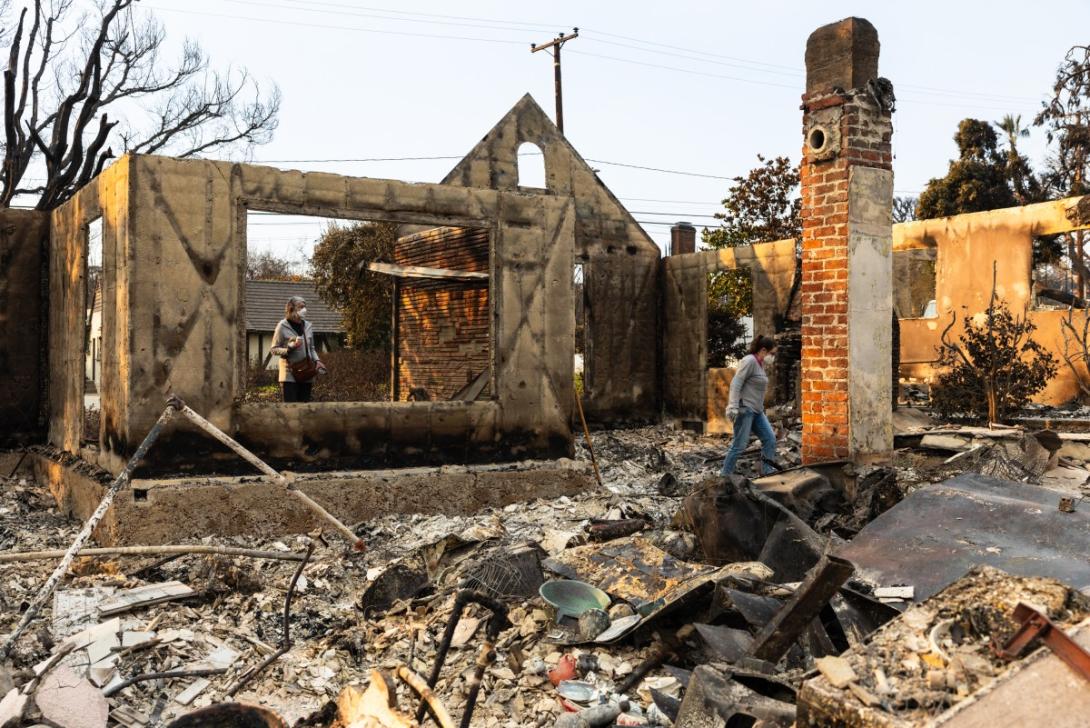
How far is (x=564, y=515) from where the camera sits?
811cm

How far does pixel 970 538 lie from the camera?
16.7ft

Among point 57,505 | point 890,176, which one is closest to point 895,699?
point 890,176

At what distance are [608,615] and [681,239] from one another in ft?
55.4

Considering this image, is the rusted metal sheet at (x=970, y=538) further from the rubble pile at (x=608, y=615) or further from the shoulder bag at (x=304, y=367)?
the shoulder bag at (x=304, y=367)

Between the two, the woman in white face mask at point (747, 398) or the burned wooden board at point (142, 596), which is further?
the woman in white face mask at point (747, 398)

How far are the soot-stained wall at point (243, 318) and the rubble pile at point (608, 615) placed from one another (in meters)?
1.05

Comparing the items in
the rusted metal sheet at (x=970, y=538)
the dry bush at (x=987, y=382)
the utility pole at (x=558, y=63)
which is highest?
the utility pole at (x=558, y=63)

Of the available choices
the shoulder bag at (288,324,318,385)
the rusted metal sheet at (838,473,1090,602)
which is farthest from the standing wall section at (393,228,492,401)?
the rusted metal sheet at (838,473,1090,602)

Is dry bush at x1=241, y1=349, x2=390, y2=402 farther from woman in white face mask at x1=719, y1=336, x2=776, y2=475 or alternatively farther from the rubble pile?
the rubble pile

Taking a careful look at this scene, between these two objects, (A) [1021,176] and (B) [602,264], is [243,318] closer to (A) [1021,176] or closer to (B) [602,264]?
(B) [602,264]

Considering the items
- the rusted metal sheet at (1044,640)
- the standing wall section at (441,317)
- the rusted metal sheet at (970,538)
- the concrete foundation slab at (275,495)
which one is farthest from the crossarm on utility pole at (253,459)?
the standing wall section at (441,317)

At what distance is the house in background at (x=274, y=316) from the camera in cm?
3431

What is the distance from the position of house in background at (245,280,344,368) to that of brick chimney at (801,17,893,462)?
2677cm

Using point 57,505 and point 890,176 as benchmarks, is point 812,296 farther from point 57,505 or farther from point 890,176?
point 57,505
